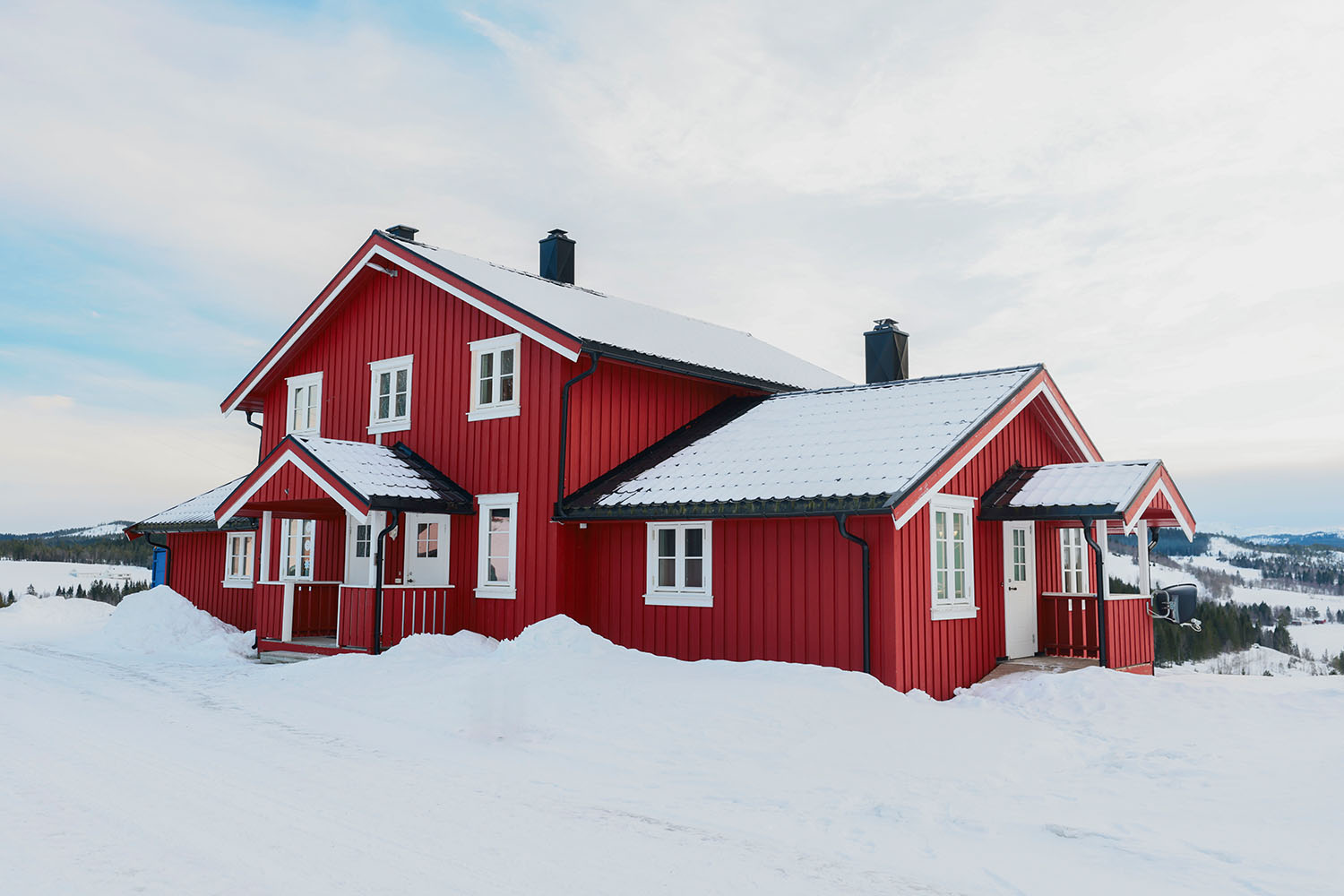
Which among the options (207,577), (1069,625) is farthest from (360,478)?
(1069,625)

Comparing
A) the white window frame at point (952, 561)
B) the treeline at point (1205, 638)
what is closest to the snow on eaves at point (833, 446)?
the white window frame at point (952, 561)

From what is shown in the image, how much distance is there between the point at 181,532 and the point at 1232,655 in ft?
106

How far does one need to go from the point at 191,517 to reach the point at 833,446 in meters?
16.3

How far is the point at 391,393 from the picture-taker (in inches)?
750

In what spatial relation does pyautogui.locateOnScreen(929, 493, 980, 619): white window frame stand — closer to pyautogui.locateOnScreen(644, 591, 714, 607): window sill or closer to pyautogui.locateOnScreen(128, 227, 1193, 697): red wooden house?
pyautogui.locateOnScreen(128, 227, 1193, 697): red wooden house

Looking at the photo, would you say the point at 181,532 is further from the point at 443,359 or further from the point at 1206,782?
the point at 1206,782

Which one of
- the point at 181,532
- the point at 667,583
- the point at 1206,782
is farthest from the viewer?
the point at 181,532

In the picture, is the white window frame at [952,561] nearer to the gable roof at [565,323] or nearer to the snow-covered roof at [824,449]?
the snow-covered roof at [824,449]

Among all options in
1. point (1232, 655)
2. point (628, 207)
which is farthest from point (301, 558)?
point (1232, 655)

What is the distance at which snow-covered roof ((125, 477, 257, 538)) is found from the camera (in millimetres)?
22703

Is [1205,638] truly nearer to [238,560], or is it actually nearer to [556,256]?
[556,256]

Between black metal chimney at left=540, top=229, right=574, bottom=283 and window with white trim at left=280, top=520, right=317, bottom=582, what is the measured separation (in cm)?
720

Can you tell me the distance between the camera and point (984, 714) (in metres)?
11.7

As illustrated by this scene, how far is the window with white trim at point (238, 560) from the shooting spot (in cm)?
2288
